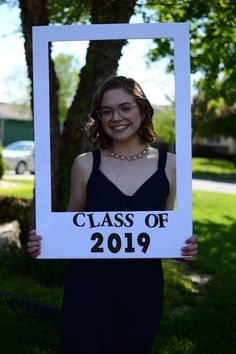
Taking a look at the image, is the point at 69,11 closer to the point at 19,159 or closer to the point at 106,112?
the point at 106,112

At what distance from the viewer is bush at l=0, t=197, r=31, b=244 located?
7621mm

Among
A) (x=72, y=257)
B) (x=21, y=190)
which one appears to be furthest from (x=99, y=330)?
(x=21, y=190)

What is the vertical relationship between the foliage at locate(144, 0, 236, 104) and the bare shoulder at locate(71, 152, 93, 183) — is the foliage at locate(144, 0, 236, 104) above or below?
above

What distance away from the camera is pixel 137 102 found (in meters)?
2.33

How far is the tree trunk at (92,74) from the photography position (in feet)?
17.2

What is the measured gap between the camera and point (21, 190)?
13.9 m

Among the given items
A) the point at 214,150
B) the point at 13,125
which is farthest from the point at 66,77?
the point at 214,150

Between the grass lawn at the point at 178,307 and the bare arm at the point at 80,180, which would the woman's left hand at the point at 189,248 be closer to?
the bare arm at the point at 80,180

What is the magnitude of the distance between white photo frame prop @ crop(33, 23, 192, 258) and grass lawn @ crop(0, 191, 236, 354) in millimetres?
1799

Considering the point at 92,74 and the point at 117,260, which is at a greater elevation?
the point at 92,74

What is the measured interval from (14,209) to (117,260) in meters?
5.69

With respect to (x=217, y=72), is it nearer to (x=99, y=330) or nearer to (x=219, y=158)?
(x=99, y=330)

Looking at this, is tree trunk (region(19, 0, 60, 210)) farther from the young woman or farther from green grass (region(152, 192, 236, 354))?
the young woman

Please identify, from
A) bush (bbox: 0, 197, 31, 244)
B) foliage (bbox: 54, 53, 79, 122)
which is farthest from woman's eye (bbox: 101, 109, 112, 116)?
foliage (bbox: 54, 53, 79, 122)
